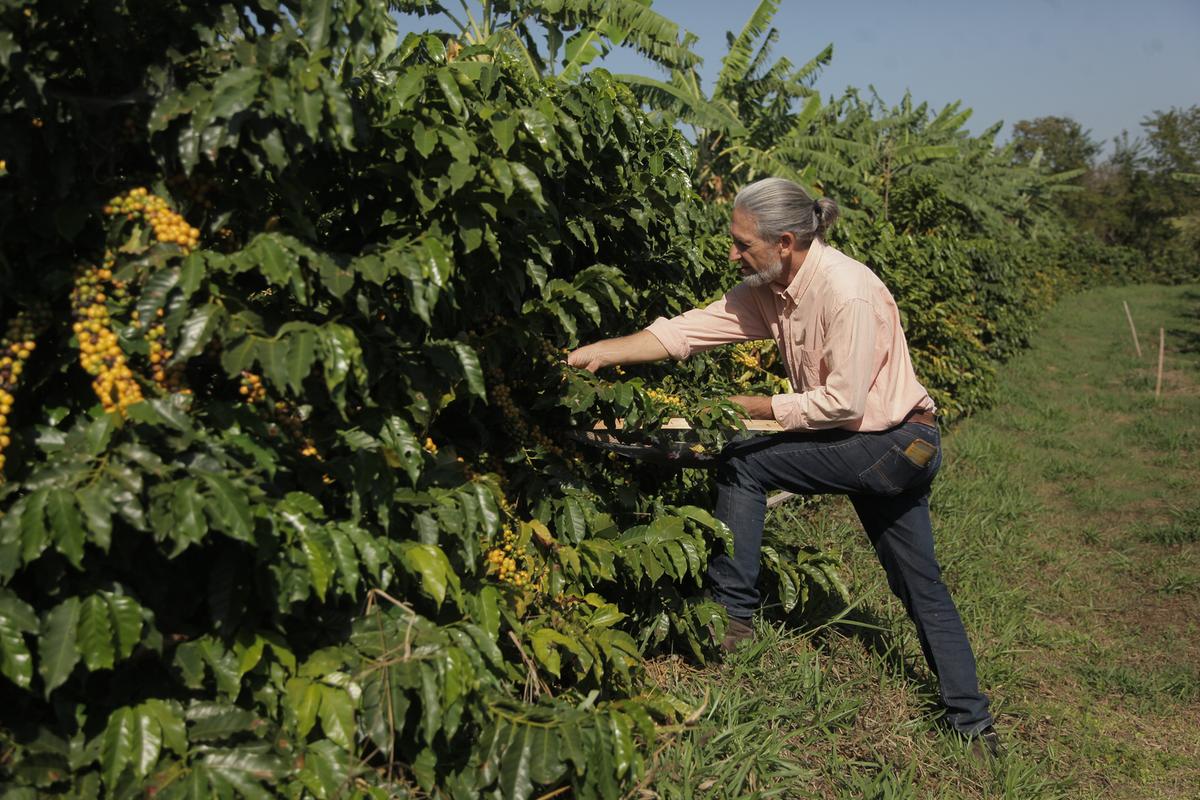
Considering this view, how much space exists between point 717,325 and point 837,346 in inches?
25.0

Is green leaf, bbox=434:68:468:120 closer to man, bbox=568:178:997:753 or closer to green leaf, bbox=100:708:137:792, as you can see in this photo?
man, bbox=568:178:997:753

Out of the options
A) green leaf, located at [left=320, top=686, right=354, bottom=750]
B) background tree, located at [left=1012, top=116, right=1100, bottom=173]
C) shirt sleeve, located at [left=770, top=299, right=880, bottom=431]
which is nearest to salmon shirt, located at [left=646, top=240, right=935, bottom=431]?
shirt sleeve, located at [left=770, top=299, right=880, bottom=431]

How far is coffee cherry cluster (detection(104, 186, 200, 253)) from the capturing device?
2.13 metres

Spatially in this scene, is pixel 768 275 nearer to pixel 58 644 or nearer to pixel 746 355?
pixel 746 355

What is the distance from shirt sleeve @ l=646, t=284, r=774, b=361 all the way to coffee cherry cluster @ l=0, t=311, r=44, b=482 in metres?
2.28

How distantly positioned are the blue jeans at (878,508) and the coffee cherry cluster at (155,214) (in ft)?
7.12

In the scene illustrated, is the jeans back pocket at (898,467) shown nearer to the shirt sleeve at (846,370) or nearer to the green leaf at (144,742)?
the shirt sleeve at (846,370)

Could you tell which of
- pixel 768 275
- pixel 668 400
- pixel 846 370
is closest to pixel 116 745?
pixel 668 400

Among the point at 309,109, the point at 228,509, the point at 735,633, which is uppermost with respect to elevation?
the point at 309,109

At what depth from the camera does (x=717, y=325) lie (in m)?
3.99

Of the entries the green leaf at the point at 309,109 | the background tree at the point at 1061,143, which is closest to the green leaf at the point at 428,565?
the green leaf at the point at 309,109

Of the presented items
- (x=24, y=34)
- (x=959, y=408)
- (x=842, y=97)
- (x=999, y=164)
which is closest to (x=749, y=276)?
(x=24, y=34)

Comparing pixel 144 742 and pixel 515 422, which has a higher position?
pixel 515 422

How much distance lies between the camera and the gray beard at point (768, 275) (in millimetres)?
3604
